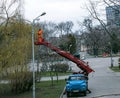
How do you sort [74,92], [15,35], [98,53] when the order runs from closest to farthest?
1. [74,92]
2. [15,35]
3. [98,53]

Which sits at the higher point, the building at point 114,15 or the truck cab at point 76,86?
the building at point 114,15

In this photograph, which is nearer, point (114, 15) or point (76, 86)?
point (76, 86)

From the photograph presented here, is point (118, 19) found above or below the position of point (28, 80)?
above

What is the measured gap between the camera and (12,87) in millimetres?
36969

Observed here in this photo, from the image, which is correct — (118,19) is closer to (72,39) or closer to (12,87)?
(12,87)

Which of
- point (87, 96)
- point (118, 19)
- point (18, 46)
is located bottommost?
point (87, 96)

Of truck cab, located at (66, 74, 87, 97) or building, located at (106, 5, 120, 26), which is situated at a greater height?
building, located at (106, 5, 120, 26)

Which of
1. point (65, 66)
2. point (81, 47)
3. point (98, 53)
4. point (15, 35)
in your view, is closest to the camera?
point (15, 35)

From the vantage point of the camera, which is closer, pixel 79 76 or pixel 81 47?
pixel 79 76

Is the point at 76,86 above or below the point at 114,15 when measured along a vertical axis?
below

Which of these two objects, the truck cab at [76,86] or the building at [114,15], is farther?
the building at [114,15]

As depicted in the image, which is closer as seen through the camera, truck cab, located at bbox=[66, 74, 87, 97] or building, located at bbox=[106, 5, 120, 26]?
truck cab, located at bbox=[66, 74, 87, 97]

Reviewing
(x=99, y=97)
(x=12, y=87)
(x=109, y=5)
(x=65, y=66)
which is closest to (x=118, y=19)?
(x=109, y=5)

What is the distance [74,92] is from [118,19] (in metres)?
8.85
